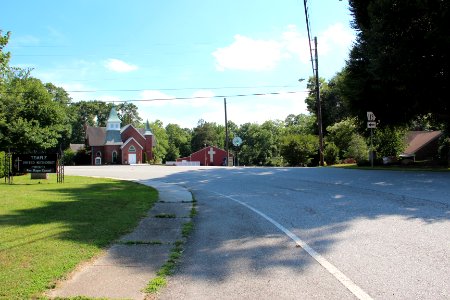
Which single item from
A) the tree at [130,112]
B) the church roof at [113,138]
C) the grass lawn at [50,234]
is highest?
the tree at [130,112]

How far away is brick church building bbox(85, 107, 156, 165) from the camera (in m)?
77.8

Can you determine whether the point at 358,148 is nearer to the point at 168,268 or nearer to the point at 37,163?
the point at 37,163

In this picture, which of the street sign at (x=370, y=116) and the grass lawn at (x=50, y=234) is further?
the street sign at (x=370, y=116)

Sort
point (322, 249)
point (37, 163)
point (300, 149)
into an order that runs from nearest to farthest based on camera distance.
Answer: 1. point (322, 249)
2. point (37, 163)
3. point (300, 149)

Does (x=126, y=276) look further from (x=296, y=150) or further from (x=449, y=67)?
(x=296, y=150)

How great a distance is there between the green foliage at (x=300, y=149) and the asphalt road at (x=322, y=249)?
2984 cm

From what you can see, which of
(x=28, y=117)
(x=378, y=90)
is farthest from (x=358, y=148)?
(x=28, y=117)

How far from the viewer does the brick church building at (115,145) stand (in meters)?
77.8

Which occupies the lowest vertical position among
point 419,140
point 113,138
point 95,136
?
point 419,140

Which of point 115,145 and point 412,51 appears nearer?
point 412,51

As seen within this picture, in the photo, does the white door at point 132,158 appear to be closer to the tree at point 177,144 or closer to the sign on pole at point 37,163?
the tree at point 177,144

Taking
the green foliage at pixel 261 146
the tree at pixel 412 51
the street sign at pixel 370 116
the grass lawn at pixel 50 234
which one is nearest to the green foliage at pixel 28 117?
the grass lawn at pixel 50 234

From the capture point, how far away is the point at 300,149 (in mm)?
42094

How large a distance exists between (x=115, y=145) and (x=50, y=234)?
73.6 meters
